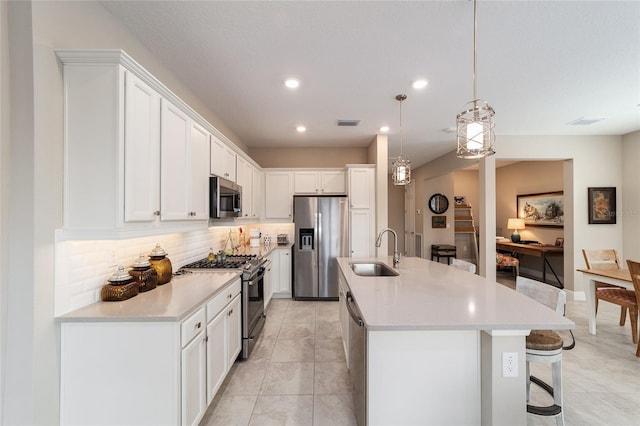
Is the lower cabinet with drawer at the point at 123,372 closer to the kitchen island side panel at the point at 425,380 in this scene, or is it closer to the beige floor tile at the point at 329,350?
the kitchen island side panel at the point at 425,380

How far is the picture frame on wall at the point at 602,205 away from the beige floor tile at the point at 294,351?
5.33 m

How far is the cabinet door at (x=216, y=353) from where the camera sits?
1883 millimetres

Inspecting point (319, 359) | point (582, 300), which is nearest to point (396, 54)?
point (319, 359)

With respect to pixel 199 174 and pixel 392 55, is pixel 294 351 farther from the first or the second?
pixel 392 55

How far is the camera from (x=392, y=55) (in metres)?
2.30

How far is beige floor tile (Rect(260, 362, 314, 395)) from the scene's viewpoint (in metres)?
2.24

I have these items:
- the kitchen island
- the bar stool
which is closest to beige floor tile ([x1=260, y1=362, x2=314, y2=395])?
the kitchen island

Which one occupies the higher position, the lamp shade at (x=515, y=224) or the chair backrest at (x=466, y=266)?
the lamp shade at (x=515, y=224)

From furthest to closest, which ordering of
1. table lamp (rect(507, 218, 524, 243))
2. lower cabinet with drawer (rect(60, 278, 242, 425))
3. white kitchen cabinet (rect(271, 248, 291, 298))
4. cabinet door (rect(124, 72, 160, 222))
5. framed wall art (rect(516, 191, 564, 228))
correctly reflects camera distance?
table lamp (rect(507, 218, 524, 243)) → framed wall art (rect(516, 191, 564, 228)) → white kitchen cabinet (rect(271, 248, 291, 298)) → cabinet door (rect(124, 72, 160, 222)) → lower cabinet with drawer (rect(60, 278, 242, 425))

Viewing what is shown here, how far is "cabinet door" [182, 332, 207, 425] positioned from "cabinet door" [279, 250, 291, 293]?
9.50ft

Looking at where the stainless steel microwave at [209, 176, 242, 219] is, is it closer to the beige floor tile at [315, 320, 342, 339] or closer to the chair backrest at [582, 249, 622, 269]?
the beige floor tile at [315, 320, 342, 339]

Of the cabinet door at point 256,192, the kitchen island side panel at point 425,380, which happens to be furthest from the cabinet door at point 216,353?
the cabinet door at point 256,192

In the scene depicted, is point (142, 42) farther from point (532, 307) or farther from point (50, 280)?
point (532, 307)

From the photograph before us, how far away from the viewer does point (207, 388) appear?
185cm
